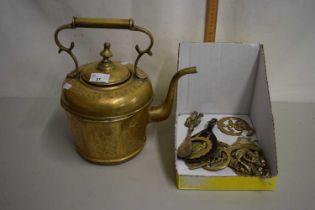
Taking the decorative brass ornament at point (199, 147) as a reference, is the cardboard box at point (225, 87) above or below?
above

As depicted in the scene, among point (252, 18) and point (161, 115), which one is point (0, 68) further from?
point (252, 18)

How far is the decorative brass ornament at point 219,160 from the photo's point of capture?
716 millimetres

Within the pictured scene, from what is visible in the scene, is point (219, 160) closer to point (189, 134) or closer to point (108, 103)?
point (189, 134)

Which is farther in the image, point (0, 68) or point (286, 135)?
point (0, 68)

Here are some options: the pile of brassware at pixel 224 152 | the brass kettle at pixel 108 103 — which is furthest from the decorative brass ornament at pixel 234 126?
the brass kettle at pixel 108 103

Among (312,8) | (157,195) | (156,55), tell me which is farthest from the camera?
(156,55)

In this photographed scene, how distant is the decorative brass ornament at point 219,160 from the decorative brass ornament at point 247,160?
13 millimetres

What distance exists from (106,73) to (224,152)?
36 cm

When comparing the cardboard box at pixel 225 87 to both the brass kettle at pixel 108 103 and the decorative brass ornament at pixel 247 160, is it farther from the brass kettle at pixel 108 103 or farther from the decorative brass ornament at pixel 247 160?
the brass kettle at pixel 108 103

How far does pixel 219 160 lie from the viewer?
74cm

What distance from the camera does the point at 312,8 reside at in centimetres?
86

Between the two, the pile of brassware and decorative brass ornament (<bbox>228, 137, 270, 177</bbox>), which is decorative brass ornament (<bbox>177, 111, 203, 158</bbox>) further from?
decorative brass ornament (<bbox>228, 137, 270, 177</bbox>)

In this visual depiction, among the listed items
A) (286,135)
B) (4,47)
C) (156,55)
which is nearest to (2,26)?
(4,47)

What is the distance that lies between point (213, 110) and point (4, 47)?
72 centimetres
